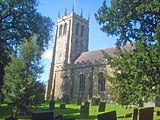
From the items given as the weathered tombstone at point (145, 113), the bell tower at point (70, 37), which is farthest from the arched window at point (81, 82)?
the weathered tombstone at point (145, 113)

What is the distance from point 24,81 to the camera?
14.7m

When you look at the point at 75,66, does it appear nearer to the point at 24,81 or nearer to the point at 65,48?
the point at 65,48

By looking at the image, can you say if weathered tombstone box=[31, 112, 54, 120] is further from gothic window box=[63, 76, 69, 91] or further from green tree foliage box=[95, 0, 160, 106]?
gothic window box=[63, 76, 69, 91]

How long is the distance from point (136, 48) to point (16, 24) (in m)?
13.4

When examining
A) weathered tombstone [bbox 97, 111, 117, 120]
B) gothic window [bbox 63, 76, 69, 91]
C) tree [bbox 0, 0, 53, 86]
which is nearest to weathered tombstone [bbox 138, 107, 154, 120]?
weathered tombstone [bbox 97, 111, 117, 120]

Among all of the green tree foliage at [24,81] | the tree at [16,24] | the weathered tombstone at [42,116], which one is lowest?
the weathered tombstone at [42,116]

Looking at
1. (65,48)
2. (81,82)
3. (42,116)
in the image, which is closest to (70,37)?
(65,48)

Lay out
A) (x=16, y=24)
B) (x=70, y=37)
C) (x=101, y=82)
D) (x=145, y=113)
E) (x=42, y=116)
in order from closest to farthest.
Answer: (x=42, y=116)
(x=145, y=113)
(x=16, y=24)
(x=101, y=82)
(x=70, y=37)

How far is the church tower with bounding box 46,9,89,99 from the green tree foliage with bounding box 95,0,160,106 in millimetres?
19629

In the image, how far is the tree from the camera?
2211 centimetres

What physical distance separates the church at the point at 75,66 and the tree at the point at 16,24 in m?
9.23

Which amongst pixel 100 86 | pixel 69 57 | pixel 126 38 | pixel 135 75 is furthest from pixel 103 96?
pixel 135 75

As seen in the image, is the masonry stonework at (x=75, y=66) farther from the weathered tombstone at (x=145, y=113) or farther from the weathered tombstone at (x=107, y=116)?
the weathered tombstone at (x=145, y=113)

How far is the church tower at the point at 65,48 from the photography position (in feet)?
119
